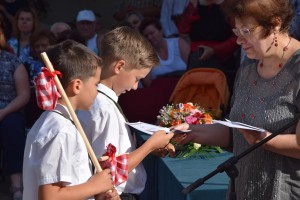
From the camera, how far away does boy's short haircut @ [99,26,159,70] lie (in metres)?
3.68

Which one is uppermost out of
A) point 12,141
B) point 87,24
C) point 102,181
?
point 87,24

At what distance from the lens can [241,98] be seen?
3055mm

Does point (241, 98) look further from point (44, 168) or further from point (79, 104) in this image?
point (44, 168)

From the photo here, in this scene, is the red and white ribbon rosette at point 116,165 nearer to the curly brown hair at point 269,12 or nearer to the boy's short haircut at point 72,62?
the boy's short haircut at point 72,62

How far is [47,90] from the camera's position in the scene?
2799mm

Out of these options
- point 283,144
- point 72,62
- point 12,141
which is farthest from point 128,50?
point 12,141

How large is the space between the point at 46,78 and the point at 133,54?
3.13 feet

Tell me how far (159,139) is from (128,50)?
1.89 feet

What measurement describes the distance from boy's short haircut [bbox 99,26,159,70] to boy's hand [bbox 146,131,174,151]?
17.7 inches

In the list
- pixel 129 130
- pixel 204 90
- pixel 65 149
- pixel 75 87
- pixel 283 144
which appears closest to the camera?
pixel 283 144

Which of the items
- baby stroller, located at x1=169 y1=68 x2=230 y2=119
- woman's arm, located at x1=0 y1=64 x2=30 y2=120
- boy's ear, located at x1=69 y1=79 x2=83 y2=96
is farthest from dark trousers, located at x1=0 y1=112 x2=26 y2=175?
boy's ear, located at x1=69 y1=79 x2=83 y2=96

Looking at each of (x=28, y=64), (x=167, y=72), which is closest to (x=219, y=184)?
(x=167, y=72)

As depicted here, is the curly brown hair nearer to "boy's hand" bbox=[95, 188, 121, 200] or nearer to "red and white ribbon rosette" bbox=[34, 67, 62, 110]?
"red and white ribbon rosette" bbox=[34, 67, 62, 110]

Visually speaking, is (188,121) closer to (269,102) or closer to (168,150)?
(168,150)
